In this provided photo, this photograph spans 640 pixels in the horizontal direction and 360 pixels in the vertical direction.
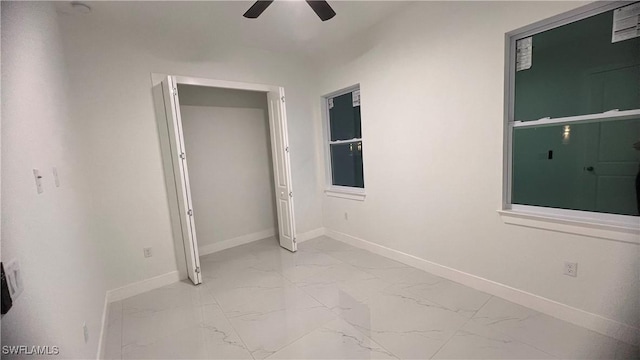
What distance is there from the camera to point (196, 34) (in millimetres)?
2957

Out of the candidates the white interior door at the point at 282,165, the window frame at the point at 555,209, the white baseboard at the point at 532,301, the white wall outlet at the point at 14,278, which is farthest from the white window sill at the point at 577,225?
the white wall outlet at the point at 14,278

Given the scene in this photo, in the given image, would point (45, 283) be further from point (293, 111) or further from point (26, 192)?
point (293, 111)

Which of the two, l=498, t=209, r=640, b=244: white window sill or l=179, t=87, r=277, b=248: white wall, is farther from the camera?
l=179, t=87, r=277, b=248: white wall

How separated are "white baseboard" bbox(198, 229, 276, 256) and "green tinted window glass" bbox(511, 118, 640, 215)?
3.37 m

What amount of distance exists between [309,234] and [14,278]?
3469 millimetres

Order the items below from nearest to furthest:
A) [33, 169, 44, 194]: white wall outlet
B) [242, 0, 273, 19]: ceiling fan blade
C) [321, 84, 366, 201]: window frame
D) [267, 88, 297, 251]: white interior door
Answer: [33, 169, 44, 194]: white wall outlet → [242, 0, 273, 19]: ceiling fan blade → [267, 88, 297, 251]: white interior door → [321, 84, 366, 201]: window frame

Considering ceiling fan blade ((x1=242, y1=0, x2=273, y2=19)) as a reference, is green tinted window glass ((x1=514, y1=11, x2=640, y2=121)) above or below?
below

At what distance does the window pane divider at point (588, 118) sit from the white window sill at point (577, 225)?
27.5 inches

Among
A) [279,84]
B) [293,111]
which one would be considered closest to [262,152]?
[293,111]

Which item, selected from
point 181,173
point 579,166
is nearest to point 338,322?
point 181,173

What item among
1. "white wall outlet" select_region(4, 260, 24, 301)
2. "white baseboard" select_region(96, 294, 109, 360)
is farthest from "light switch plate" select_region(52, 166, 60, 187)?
"white baseboard" select_region(96, 294, 109, 360)

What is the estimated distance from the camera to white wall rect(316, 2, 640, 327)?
1838mm

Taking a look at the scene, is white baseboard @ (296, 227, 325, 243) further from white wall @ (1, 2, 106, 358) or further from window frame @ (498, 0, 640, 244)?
window frame @ (498, 0, 640, 244)

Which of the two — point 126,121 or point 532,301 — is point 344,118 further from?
point 532,301
